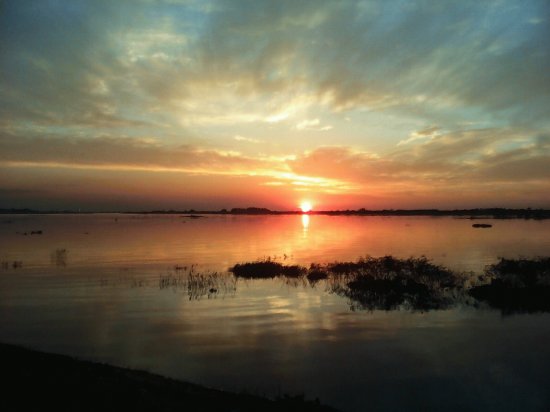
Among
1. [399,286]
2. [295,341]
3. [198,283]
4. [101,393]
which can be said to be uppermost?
[101,393]

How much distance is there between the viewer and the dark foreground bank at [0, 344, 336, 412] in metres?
9.59

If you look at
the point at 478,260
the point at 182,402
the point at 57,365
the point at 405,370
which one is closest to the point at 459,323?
the point at 405,370

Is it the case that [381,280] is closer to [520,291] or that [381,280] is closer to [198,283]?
[520,291]

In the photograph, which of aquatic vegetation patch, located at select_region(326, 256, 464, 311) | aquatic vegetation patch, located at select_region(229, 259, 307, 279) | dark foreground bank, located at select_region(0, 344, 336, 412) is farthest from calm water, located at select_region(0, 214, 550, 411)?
aquatic vegetation patch, located at select_region(229, 259, 307, 279)

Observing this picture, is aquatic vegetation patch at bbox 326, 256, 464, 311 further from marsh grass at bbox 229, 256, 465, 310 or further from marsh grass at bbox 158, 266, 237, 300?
marsh grass at bbox 158, 266, 237, 300

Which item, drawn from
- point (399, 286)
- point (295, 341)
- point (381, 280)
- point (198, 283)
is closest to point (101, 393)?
point (295, 341)

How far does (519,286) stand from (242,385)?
2174cm

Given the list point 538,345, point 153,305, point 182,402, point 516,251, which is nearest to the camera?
point 182,402

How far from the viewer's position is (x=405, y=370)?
606 inches

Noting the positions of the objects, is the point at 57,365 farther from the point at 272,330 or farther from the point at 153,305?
the point at 153,305

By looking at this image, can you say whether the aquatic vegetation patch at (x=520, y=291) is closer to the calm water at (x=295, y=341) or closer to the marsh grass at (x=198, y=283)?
the calm water at (x=295, y=341)

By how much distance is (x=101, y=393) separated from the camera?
33.5ft

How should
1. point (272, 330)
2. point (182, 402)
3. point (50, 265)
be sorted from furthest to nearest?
1. point (50, 265)
2. point (272, 330)
3. point (182, 402)

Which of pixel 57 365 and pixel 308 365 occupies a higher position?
pixel 57 365
